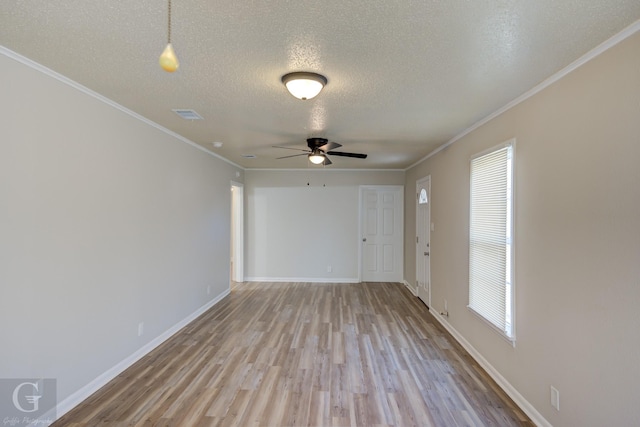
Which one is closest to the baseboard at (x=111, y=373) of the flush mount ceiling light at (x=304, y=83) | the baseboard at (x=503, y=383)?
the flush mount ceiling light at (x=304, y=83)

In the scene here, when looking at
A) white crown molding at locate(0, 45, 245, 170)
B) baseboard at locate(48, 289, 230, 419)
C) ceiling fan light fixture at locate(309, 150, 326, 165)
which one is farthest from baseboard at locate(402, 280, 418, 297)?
white crown molding at locate(0, 45, 245, 170)

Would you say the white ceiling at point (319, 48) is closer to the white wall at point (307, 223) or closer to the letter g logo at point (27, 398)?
the letter g logo at point (27, 398)

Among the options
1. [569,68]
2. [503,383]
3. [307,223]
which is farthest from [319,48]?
[307,223]

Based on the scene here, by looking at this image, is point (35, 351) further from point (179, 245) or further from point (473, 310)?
point (473, 310)

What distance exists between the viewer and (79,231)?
2.45 m

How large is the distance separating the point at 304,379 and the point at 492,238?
2.21m

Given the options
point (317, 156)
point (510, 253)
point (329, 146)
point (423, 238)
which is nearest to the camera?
point (510, 253)

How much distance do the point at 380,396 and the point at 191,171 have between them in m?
3.59

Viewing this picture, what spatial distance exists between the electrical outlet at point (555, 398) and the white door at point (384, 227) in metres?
4.84

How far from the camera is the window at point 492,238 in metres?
2.68

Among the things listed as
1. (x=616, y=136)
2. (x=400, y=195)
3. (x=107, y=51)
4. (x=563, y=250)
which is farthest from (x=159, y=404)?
(x=400, y=195)

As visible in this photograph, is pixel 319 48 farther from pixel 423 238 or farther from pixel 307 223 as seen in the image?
pixel 307 223

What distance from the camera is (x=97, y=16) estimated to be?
156 cm

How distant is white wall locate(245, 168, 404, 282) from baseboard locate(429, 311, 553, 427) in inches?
125
